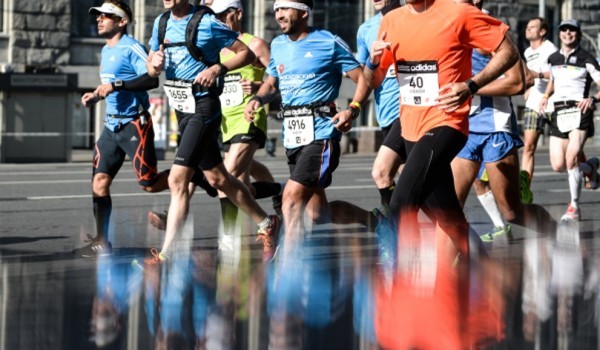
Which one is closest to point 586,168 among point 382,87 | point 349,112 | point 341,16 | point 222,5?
point 382,87

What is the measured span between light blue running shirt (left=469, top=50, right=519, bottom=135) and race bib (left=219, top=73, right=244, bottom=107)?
2116 millimetres

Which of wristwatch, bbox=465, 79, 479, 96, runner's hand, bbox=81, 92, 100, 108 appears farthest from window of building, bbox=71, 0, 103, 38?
wristwatch, bbox=465, 79, 479, 96

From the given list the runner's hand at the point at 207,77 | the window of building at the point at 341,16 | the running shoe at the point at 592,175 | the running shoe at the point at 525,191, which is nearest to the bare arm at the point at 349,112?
the runner's hand at the point at 207,77

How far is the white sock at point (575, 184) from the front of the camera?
43.8 feet

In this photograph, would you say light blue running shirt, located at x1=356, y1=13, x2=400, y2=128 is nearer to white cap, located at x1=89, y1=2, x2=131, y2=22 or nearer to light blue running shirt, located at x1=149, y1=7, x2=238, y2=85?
light blue running shirt, located at x1=149, y1=7, x2=238, y2=85

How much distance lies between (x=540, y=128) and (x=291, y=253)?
6964 mm

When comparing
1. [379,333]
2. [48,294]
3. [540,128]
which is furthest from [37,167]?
[379,333]

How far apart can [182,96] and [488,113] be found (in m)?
2.16

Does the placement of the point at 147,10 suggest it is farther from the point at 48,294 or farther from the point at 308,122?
the point at 48,294

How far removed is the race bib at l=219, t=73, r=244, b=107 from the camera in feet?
38.2

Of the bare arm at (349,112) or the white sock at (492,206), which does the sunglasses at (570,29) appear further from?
the bare arm at (349,112)

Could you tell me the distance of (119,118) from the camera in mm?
10430

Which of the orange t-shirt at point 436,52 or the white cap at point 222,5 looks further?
the white cap at point 222,5

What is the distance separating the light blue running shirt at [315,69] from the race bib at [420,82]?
1.54 metres
